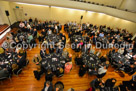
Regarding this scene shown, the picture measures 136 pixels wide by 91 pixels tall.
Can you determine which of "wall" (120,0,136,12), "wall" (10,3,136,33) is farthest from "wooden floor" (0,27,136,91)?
"wall" (120,0,136,12)

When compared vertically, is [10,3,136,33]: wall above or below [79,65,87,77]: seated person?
above

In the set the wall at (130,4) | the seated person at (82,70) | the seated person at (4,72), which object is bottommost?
the seated person at (82,70)

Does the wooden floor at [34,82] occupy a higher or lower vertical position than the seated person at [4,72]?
lower

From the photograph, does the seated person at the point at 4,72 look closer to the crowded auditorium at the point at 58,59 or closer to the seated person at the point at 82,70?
the crowded auditorium at the point at 58,59

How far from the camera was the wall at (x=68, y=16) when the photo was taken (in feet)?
42.5

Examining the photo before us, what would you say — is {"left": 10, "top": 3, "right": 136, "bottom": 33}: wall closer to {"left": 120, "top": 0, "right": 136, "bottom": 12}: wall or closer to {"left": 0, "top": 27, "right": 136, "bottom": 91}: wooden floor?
{"left": 120, "top": 0, "right": 136, "bottom": 12}: wall

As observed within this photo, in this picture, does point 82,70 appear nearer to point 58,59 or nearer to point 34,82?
point 58,59

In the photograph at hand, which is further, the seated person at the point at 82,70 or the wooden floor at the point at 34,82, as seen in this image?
the seated person at the point at 82,70

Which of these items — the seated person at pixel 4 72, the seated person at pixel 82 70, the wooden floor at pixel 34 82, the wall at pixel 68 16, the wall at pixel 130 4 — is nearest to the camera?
the seated person at pixel 4 72

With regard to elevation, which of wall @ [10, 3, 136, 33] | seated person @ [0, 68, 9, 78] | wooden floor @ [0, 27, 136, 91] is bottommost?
wooden floor @ [0, 27, 136, 91]

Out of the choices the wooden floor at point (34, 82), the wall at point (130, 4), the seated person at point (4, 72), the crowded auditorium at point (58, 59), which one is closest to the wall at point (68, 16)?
the crowded auditorium at point (58, 59)

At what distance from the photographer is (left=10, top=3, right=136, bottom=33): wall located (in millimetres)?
12969

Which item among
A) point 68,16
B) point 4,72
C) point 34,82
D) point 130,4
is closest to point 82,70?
point 34,82

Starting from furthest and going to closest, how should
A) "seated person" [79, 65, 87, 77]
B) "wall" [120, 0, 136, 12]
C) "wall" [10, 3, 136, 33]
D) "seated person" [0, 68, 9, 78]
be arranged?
1. "wall" [10, 3, 136, 33]
2. "wall" [120, 0, 136, 12]
3. "seated person" [79, 65, 87, 77]
4. "seated person" [0, 68, 9, 78]
